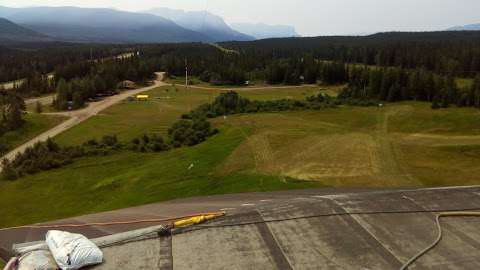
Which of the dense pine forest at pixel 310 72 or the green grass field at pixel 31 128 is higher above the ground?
the dense pine forest at pixel 310 72

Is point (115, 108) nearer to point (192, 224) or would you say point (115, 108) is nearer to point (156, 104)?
point (156, 104)

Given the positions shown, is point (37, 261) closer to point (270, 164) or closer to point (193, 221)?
point (193, 221)

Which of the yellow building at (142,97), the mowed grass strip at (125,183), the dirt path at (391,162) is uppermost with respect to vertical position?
the yellow building at (142,97)

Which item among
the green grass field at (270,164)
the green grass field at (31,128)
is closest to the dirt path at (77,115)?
the green grass field at (31,128)

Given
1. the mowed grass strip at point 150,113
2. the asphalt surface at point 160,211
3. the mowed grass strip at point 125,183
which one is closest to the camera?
the asphalt surface at point 160,211

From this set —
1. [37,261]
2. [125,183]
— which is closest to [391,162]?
[125,183]

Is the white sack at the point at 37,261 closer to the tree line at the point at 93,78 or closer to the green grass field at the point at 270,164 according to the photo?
the green grass field at the point at 270,164
